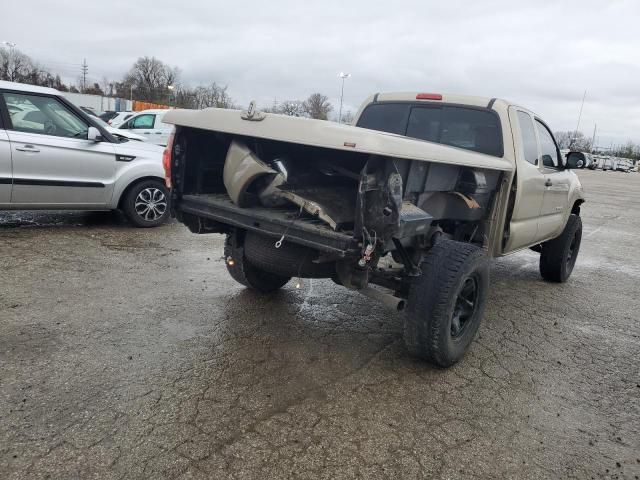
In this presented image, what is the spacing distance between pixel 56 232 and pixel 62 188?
595 mm

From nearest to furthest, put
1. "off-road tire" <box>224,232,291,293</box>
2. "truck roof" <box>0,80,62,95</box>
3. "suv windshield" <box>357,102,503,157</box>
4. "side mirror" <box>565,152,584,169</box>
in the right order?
"off-road tire" <box>224,232,291,293</box>
"suv windshield" <box>357,102,503,157</box>
"side mirror" <box>565,152,584,169</box>
"truck roof" <box>0,80,62,95</box>

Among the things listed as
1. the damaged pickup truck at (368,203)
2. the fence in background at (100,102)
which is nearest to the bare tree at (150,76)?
the fence in background at (100,102)

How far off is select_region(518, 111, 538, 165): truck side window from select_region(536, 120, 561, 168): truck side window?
9.7 inches

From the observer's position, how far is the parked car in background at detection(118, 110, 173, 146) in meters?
14.3

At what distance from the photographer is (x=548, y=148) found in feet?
17.9

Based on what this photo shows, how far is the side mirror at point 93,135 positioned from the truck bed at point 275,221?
11.3 feet

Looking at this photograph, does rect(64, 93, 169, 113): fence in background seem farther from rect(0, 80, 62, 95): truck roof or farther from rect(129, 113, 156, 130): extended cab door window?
rect(0, 80, 62, 95): truck roof

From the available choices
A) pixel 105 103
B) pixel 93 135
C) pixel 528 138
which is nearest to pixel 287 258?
pixel 528 138

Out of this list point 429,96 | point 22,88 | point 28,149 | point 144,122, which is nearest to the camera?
point 429,96

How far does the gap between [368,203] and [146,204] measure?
195 inches

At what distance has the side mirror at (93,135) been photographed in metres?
6.46

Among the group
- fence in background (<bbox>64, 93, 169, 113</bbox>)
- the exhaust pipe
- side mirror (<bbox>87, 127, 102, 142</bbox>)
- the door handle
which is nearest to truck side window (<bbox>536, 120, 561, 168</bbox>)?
the exhaust pipe

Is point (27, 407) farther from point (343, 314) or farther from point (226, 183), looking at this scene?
point (343, 314)

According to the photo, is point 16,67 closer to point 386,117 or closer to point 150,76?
point 150,76
